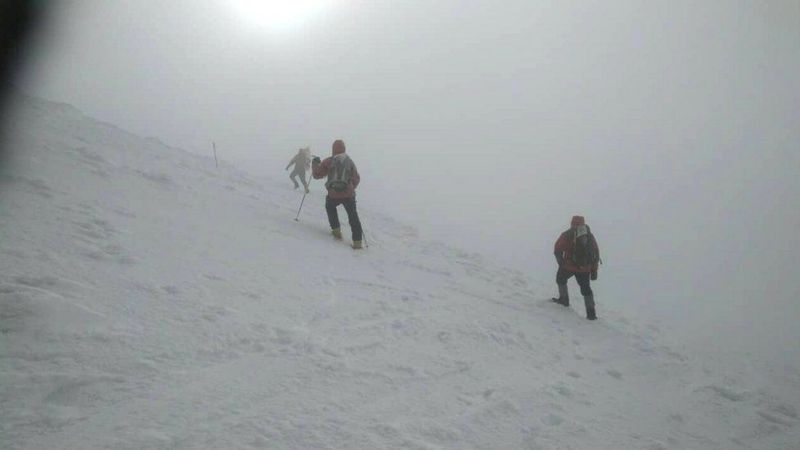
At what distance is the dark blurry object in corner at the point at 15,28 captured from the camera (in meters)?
24.4

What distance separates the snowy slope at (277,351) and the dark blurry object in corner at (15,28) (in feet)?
65.6

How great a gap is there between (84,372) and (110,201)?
5.17 m

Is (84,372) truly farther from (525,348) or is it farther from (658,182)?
(658,182)

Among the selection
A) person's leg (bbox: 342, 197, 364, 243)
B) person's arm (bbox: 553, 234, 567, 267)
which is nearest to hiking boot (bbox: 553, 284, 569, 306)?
person's arm (bbox: 553, 234, 567, 267)

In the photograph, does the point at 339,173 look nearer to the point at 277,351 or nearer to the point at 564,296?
the point at 564,296

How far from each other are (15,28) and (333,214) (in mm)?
28710

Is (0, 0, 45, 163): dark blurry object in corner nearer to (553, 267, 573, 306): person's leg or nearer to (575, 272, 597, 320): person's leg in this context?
(553, 267, 573, 306): person's leg

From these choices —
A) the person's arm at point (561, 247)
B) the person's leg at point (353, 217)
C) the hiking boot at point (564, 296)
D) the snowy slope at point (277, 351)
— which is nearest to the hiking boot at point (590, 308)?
the snowy slope at point (277, 351)

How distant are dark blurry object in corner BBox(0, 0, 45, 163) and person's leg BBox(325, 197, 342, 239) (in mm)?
20742

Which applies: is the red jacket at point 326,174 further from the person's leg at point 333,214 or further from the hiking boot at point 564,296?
the hiking boot at point 564,296

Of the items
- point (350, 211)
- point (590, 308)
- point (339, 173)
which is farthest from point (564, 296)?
point (339, 173)

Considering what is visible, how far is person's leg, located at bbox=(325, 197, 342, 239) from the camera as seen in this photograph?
10.4 metres

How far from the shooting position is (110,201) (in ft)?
25.6

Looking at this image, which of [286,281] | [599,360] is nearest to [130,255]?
[286,281]
